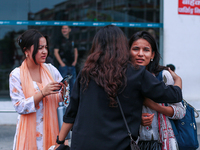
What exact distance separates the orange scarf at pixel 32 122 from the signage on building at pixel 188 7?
199 inches

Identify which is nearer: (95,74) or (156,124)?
(95,74)

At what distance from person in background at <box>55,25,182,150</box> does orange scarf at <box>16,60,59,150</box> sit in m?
0.86

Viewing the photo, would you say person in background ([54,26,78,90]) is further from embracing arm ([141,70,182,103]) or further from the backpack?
embracing arm ([141,70,182,103])

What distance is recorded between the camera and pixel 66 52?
261 inches

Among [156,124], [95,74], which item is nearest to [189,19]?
[156,124]

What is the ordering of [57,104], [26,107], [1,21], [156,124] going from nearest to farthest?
[156,124] < [26,107] < [57,104] < [1,21]

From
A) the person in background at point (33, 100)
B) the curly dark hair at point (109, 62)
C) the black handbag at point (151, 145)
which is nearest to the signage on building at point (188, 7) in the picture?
the person in background at point (33, 100)

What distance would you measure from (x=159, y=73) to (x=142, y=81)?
0.56 meters

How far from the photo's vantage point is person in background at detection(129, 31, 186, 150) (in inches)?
77.0

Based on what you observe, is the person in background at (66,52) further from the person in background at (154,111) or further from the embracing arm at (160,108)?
the embracing arm at (160,108)

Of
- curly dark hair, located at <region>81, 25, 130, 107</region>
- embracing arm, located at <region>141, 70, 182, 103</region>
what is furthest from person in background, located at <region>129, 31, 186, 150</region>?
curly dark hair, located at <region>81, 25, 130, 107</region>

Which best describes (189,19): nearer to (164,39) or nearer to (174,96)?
(164,39)

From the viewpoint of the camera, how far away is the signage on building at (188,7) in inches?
257

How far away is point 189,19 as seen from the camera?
21.5 feet
